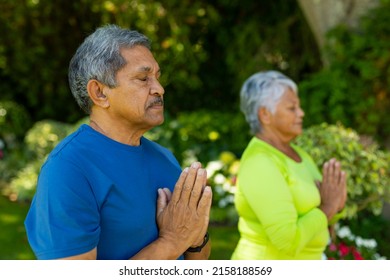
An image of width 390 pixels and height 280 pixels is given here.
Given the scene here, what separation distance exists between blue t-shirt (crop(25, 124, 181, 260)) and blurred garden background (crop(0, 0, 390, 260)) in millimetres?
2343

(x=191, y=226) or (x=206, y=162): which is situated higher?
(x=191, y=226)

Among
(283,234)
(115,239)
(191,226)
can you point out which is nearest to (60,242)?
(115,239)

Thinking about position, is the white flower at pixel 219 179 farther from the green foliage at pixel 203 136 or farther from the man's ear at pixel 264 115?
the man's ear at pixel 264 115

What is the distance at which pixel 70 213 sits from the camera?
5.51 ft

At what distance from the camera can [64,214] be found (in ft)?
5.49

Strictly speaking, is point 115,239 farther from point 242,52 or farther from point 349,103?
point 242,52

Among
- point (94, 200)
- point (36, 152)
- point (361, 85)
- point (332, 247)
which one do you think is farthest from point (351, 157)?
point (36, 152)

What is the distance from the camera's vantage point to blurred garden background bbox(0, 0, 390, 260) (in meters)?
5.27

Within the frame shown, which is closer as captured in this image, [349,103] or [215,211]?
[349,103]

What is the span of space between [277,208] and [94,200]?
1.22 metres

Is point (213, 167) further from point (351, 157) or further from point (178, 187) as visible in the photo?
point (178, 187)

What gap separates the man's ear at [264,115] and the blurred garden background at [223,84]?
3.16ft

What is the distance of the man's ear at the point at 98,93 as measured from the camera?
6.19ft
